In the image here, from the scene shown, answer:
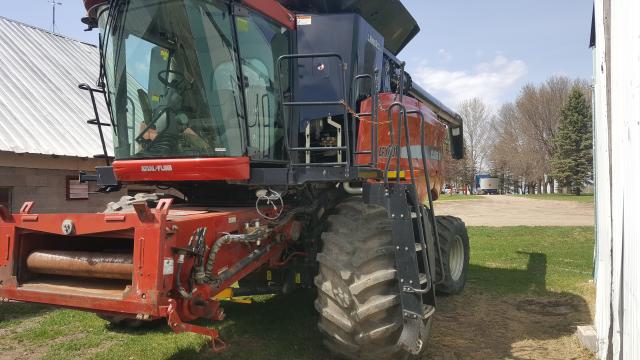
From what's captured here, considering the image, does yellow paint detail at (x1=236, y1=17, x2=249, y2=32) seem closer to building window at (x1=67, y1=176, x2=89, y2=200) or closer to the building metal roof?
the building metal roof

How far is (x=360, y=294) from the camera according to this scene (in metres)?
4.00

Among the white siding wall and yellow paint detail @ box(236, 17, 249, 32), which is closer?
the white siding wall

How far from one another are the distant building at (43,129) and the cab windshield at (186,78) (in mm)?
5138

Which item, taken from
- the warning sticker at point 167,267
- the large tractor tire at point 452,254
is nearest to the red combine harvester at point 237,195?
the warning sticker at point 167,267

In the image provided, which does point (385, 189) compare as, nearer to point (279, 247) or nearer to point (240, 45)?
point (279, 247)

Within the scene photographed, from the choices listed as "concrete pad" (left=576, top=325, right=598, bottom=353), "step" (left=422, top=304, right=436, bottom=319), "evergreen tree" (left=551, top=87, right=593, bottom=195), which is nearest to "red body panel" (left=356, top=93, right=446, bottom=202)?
"step" (left=422, top=304, right=436, bottom=319)

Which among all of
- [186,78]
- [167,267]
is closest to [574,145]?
[186,78]

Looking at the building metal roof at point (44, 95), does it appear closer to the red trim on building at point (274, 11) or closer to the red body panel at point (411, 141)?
the red trim on building at point (274, 11)

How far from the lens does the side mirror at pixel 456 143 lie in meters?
8.67

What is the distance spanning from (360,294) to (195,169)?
173 cm

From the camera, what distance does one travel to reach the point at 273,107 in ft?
15.5

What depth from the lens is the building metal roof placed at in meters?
9.34

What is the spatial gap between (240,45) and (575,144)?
1918 inches

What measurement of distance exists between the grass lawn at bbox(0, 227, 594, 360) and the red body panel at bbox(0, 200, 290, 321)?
1107mm
